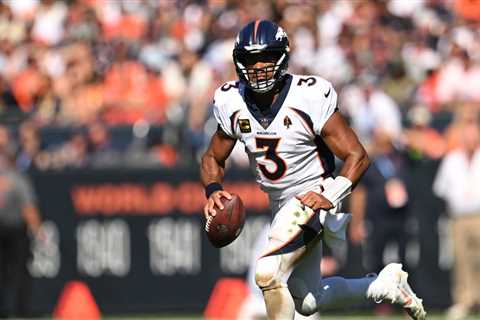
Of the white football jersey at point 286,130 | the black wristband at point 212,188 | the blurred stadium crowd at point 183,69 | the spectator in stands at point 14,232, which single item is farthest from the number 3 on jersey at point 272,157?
the spectator in stands at point 14,232

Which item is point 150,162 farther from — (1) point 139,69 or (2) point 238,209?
(2) point 238,209

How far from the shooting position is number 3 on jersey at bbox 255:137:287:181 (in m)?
7.29

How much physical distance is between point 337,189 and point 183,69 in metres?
8.26

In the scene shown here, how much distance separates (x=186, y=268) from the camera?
1388 centimetres

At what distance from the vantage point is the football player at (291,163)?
23.3 feet

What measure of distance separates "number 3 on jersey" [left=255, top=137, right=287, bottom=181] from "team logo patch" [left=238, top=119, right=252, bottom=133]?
68mm

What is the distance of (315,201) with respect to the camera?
7062 mm

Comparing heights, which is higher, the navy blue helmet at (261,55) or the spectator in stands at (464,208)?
the navy blue helmet at (261,55)

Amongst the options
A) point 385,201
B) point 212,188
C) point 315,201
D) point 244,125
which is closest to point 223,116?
point 244,125

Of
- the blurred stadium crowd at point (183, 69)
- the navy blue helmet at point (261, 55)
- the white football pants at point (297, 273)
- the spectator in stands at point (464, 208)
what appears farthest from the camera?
the blurred stadium crowd at point (183, 69)

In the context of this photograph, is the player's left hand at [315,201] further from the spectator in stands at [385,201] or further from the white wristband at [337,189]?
the spectator in stands at [385,201]

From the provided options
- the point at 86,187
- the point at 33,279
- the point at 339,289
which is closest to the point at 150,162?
the point at 86,187

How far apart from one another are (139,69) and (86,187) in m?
2.15

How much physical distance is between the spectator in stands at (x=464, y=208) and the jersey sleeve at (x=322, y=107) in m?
5.88
